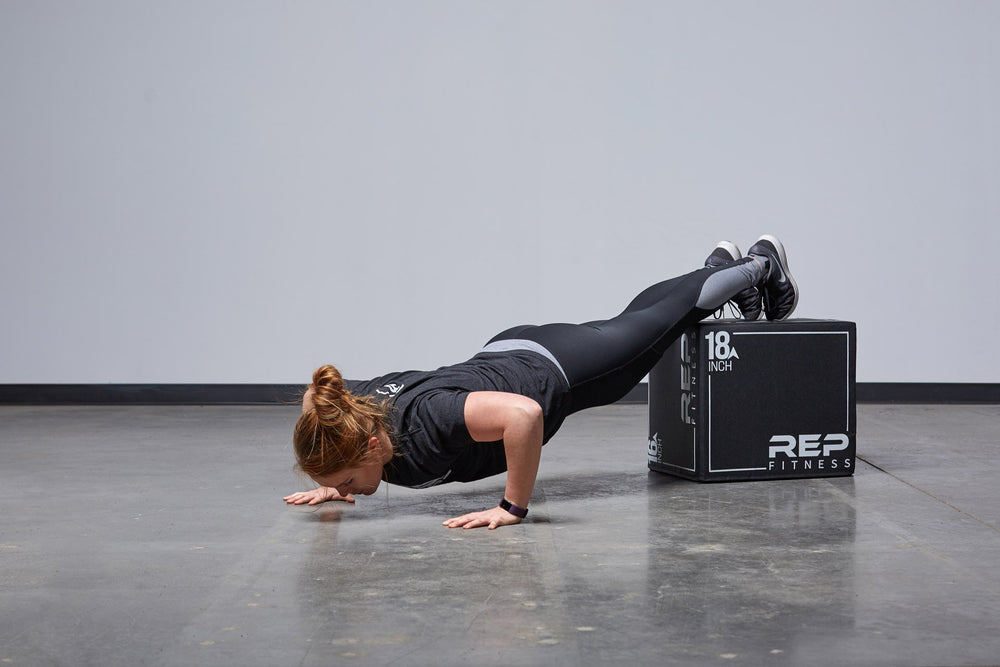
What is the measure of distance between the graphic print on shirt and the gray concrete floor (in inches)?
12.3

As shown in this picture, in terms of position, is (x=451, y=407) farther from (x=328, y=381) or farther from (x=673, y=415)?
(x=673, y=415)

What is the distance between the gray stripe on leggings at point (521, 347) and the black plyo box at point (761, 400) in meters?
0.49

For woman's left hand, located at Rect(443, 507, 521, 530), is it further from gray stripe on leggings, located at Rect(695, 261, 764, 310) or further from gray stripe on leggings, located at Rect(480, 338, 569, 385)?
gray stripe on leggings, located at Rect(695, 261, 764, 310)

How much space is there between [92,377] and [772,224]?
3.40m

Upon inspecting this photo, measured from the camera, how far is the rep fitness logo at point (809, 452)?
10.3 feet

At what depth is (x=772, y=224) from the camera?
5.24 m

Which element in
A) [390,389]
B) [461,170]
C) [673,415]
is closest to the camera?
[390,389]

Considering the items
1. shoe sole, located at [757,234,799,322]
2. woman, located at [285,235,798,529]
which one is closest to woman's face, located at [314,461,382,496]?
woman, located at [285,235,798,529]

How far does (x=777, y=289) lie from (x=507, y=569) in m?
1.57

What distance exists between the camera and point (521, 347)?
2.90 metres

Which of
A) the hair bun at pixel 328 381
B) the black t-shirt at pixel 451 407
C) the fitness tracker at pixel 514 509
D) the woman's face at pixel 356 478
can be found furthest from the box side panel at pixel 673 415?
the hair bun at pixel 328 381

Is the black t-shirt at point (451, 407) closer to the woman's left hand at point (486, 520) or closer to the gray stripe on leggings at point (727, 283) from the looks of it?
the woman's left hand at point (486, 520)

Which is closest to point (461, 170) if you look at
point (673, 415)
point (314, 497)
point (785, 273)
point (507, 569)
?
point (785, 273)

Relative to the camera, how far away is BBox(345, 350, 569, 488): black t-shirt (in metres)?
2.52
